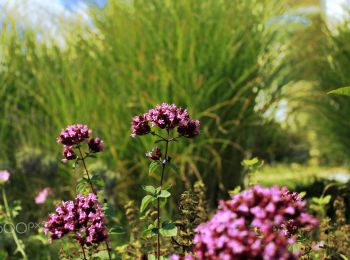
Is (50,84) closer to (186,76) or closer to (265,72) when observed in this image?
(186,76)

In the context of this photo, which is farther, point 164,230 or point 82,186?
point 82,186

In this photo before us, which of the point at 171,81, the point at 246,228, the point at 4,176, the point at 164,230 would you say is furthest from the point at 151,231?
the point at 171,81

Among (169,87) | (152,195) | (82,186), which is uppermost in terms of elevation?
(169,87)

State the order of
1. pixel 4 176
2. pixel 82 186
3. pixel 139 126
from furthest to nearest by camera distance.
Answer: pixel 4 176, pixel 82 186, pixel 139 126

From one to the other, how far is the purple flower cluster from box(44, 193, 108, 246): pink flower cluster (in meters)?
0.58

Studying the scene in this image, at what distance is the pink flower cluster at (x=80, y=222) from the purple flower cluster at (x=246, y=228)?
1.92 ft

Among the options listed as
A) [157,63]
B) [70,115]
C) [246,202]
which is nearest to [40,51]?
[70,115]

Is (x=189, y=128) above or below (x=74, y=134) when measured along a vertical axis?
below

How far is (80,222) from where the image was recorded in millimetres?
1950

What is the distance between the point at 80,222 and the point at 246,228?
0.72m

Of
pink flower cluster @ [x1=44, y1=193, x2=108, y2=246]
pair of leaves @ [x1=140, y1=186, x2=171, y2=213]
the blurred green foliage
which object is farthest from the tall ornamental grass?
pink flower cluster @ [x1=44, y1=193, x2=108, y2=246]

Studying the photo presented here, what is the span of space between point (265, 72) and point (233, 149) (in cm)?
86

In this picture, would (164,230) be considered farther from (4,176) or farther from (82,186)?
(4,176)

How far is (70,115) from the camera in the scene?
5285 mm
